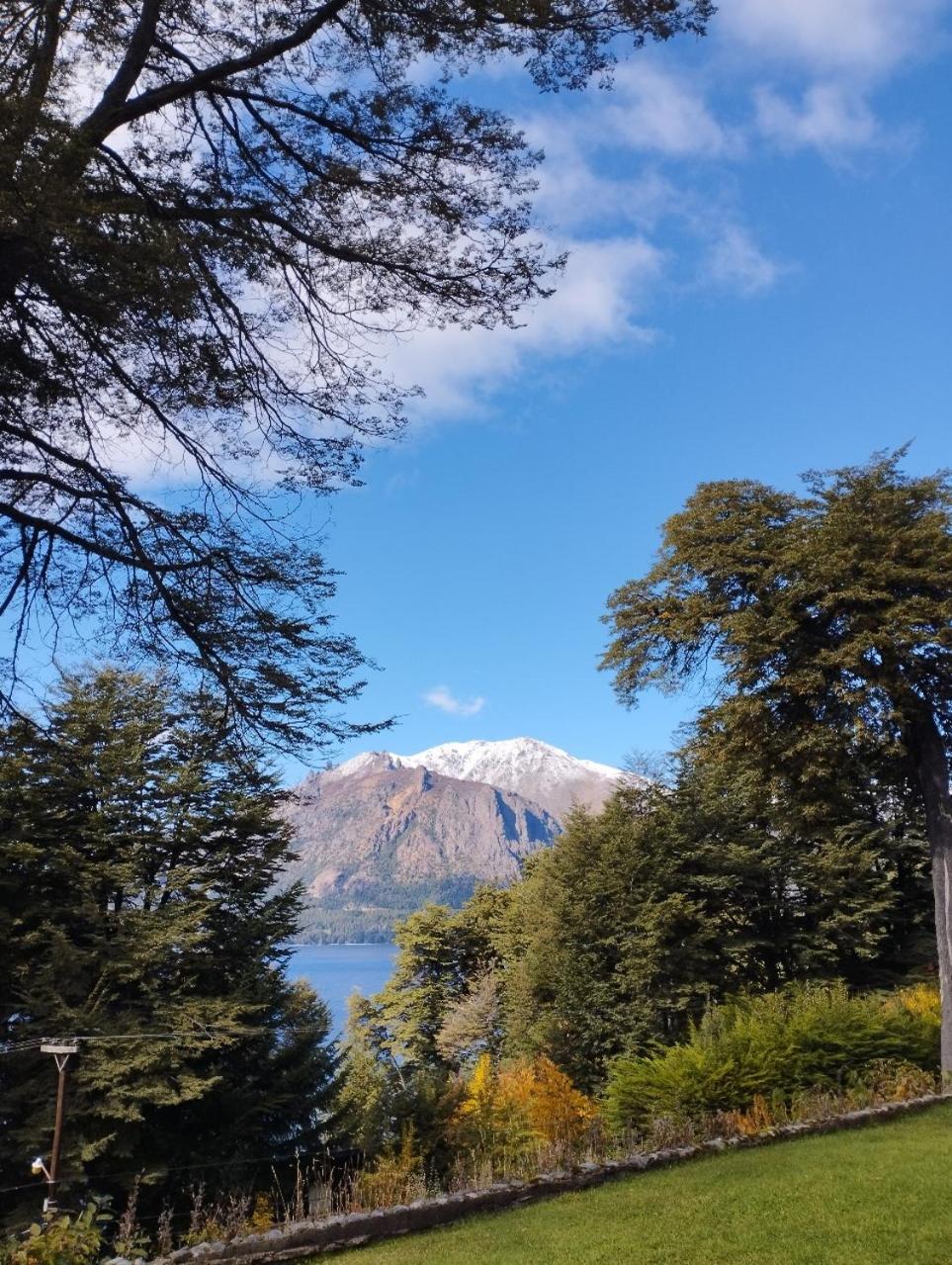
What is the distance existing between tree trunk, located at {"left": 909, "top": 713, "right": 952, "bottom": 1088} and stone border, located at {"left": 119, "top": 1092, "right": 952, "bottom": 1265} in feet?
16.9

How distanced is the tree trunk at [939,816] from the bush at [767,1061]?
1.26 m

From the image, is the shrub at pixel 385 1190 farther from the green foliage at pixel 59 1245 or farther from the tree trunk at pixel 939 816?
the tree trunk at pixel 939 816

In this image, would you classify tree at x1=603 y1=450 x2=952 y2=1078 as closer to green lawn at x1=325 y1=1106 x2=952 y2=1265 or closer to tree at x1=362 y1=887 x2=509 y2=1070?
green lawn at x1=325 y1=1106 x2=952 y2=1265

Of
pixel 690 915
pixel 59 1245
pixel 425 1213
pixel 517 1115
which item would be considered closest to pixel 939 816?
pixel 517 1115

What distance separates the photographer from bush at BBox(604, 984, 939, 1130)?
37.3ft

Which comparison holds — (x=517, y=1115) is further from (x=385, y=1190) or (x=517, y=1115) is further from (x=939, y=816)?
(x=939, y=816)

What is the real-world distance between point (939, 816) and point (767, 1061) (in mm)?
5213

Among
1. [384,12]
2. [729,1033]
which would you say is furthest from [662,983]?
[384,12]

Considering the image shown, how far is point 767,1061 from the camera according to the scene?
11812 millimetres

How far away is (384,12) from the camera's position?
5328mm

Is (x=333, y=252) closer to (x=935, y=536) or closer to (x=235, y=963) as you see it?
(x=935, y=536)

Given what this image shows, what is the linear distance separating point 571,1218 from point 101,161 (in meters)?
8.41

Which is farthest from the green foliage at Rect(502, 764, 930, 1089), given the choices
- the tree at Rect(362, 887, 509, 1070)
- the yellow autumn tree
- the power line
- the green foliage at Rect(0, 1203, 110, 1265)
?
the green foliage at Rect(0, 1203, 110, 1265)

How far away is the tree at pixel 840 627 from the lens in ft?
44.1
